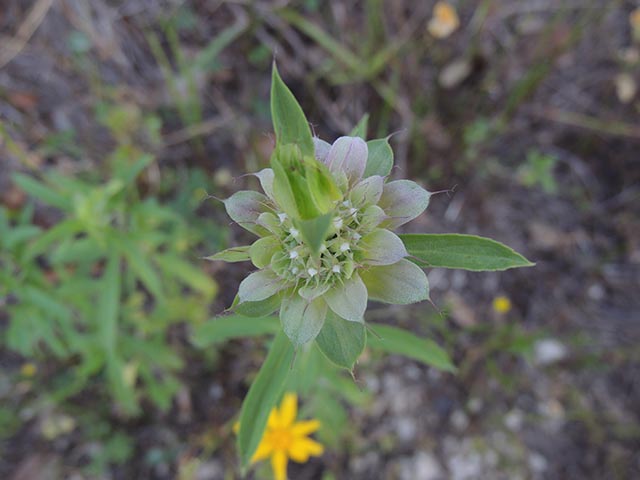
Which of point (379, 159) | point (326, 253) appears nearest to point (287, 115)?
point (379, 159)

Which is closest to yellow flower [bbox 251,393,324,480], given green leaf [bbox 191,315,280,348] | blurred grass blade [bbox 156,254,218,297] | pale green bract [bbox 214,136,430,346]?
green leaf [bbox 191,315,280,348]

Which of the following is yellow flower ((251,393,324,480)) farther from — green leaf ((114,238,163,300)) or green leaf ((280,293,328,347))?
green leaf ((280,293,328,347))

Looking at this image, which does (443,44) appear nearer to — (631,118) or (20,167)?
(631,118)

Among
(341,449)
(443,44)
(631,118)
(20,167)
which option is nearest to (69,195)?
(20,167)

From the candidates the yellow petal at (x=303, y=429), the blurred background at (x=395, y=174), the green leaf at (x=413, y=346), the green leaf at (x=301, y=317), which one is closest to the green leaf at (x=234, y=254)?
the green leaf at (x=301, y=317)

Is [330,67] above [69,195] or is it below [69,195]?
below

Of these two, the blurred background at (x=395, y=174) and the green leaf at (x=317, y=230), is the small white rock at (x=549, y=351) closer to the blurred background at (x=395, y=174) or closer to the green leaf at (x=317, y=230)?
the blurred background at (x=395, y=174)
